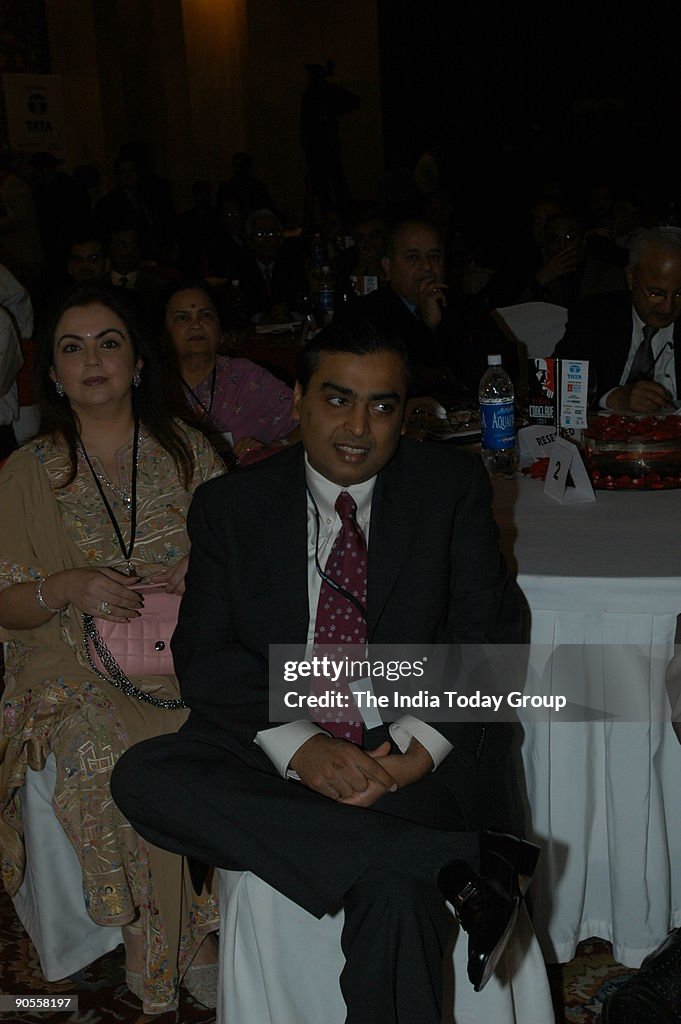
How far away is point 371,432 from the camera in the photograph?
5.84ft

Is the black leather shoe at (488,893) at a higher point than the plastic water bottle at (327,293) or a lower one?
lower

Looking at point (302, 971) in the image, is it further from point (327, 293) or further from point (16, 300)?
point (327, 293)

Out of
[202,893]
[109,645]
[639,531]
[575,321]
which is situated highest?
[575,321]

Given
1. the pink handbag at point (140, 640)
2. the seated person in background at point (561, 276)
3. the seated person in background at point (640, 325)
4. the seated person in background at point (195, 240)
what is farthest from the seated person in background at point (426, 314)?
the seated person in background at point (195, 240)

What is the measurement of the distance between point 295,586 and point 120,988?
3.13 feet

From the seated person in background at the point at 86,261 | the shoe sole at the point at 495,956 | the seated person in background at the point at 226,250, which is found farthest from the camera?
the seated person in background at the point at 226,250

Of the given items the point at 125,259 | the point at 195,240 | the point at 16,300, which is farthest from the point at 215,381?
the point at 195,240

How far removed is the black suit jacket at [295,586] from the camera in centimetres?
182

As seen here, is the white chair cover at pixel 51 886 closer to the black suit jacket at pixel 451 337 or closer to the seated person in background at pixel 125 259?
the black suit jacket at pixel 451 337

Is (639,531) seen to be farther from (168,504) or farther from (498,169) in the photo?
(498,169)

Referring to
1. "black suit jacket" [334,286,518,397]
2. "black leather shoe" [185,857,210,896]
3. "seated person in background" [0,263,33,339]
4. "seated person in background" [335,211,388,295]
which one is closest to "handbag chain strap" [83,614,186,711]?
"black leather shoe" [185,857,210,896]

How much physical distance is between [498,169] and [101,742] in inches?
468

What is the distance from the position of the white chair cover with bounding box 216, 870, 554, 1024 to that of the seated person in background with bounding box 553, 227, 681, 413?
5.80 feet

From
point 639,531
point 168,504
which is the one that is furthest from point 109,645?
point 639,531
